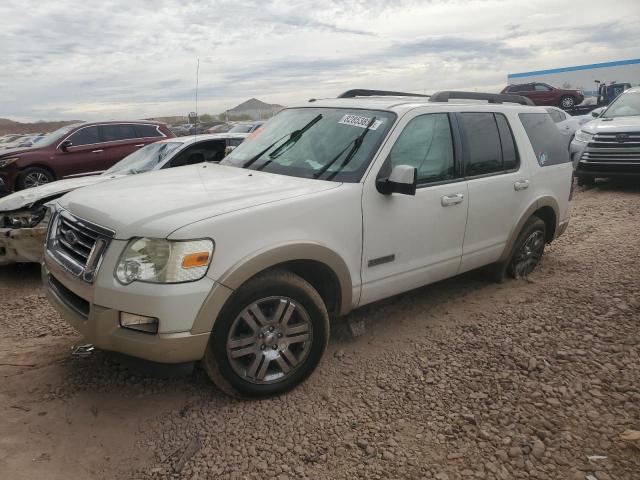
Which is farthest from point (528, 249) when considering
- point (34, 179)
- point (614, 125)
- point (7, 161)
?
point (7, 161)

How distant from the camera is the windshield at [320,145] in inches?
Result: 136

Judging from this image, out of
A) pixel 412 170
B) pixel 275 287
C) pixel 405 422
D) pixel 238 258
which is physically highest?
pixel 412 170

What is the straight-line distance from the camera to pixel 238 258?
2758 millimetres

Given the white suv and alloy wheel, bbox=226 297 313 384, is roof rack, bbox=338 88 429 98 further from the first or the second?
alloy wheel, bbox=226 297 313 384

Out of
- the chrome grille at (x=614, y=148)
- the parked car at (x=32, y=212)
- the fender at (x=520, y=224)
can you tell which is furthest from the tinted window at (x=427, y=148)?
the chrome grille at (x=614, y=148)

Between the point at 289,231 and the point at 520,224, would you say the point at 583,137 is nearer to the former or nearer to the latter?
the point at 520,224

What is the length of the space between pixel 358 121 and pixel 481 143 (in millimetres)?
1181

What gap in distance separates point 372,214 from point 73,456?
2.18 meters

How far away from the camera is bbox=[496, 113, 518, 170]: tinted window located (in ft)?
14.6

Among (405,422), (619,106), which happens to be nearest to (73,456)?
(405,422)

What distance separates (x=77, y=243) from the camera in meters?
3.01

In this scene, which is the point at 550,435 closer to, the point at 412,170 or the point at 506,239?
the point at 412,170

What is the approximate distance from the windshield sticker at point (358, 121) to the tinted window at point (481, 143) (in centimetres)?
88

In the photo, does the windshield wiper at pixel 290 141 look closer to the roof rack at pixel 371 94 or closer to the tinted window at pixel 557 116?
the roof rack at pixel 371 94
